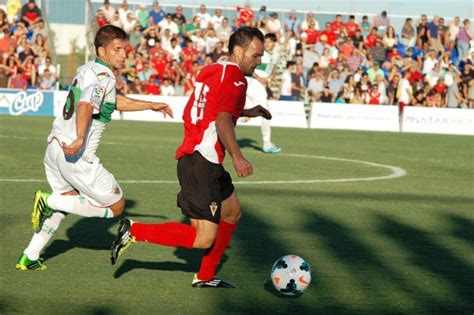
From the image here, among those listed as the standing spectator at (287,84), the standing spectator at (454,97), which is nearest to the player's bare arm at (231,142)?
the standing spectator at (287,84)

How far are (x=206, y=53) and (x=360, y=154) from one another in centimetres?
1337

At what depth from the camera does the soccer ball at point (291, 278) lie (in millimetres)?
7535

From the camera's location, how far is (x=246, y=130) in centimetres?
2786

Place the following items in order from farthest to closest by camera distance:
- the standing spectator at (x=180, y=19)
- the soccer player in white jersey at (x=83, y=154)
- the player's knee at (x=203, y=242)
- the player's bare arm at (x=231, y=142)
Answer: the standing spectator at (x=180, y=19) < the soccer player in white jersey at (x=83, y=154) < the player's knee at (x=203, y=242) < the player's bare arm at (x=231, y=142)

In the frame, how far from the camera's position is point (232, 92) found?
7449 millimetres

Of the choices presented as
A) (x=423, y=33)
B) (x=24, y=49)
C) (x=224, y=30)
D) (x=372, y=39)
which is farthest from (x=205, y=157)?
(x=423, y=33)

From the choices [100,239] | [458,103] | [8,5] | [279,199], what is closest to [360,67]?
[458,103]

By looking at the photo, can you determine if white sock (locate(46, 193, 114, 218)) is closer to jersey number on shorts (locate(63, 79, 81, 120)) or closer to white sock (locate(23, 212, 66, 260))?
white sock (locate(23, 212, 66, 260))

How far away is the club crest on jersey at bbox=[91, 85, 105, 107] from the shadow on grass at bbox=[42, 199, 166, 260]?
1713mm

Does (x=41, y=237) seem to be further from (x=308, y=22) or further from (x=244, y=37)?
(x=308, y=22)

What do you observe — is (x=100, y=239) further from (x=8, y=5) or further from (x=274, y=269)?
(x=8, y=5)

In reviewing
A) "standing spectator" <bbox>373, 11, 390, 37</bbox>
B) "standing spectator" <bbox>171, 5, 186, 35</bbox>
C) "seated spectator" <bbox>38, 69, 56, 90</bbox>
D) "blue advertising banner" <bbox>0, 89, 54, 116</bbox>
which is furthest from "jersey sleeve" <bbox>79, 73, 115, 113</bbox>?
"standing spectator" <bbox>373, 11, 390, 37</bbox>

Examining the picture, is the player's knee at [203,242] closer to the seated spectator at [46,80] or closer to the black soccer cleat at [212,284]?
the black soccer cleat at [212,284]

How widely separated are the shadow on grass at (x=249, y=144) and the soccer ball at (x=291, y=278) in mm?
13875
